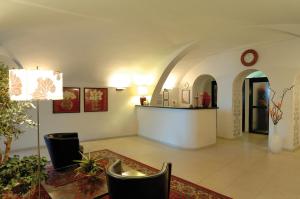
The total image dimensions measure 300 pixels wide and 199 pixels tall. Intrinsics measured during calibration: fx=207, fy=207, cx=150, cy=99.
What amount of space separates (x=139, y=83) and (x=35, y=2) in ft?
15.0

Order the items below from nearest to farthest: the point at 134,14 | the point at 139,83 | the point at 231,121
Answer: the point at 134,14, the point at 231,121, the point at 139,83

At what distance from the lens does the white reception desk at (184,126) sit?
527 centimetres

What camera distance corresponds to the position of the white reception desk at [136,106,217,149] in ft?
17.3

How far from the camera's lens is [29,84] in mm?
1944

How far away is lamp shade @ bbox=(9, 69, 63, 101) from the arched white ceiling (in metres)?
1.41

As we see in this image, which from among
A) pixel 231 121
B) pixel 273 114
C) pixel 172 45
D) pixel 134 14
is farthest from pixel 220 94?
pixel 134 14

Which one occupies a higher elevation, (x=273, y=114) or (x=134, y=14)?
(x=134, y=14)

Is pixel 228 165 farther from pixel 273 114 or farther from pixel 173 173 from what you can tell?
pixel 273 114

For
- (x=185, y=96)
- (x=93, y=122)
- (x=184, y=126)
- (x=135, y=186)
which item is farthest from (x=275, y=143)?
(x=93, y=122)

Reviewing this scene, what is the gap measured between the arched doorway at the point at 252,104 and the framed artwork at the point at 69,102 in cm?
489

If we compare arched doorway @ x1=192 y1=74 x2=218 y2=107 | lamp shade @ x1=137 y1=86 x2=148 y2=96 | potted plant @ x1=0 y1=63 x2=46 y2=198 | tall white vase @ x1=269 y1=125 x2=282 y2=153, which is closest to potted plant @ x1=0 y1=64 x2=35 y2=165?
potted plant @ x1=0 y1=63 x2=46 y2=198

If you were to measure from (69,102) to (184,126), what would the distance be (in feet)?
11.1

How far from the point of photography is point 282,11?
3.24 m

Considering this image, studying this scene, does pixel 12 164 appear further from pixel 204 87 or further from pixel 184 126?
pixel 204 87
